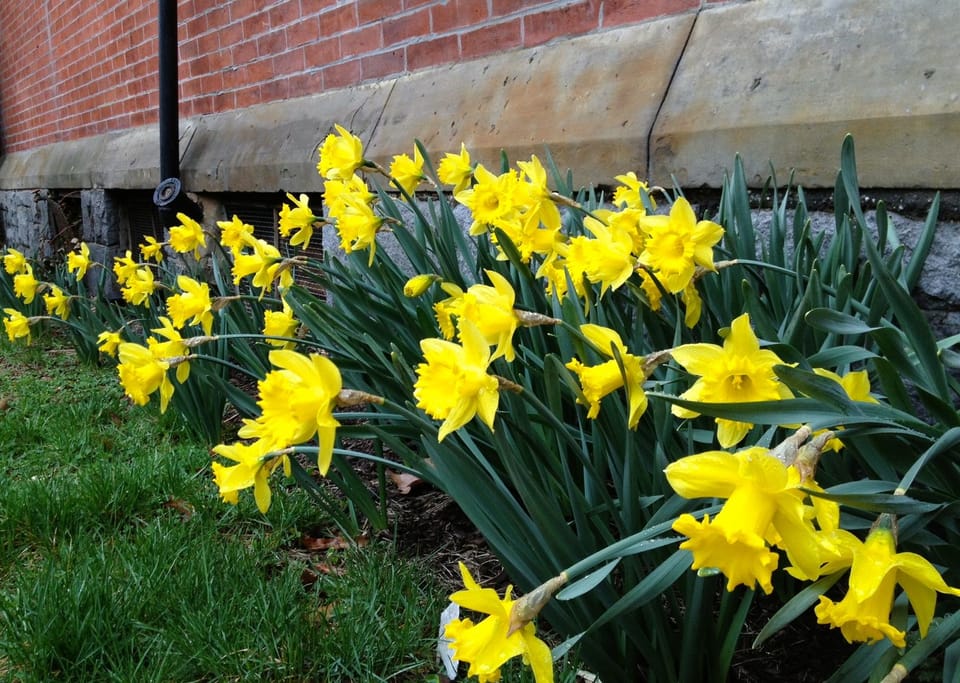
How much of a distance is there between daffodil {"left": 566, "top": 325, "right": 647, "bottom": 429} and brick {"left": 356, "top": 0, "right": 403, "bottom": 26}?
2.72 metres

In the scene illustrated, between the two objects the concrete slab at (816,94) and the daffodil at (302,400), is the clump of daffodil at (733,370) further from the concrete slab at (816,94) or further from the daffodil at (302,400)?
the concrete slab at (816,94)

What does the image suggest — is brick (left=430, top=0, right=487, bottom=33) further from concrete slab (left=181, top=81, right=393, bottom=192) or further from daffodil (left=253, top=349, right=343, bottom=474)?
daffodil (left=253, top=349, right=343, bottom=474)

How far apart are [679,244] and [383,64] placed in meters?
2.62

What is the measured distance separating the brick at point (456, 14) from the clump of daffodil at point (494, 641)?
8.68 ft

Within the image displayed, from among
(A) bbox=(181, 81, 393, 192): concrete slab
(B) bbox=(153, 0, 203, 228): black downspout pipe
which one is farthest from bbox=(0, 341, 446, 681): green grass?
(B) bbox=(153, 0, 203, 228): black downspout pipe

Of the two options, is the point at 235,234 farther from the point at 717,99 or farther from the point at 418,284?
the point at 717,99

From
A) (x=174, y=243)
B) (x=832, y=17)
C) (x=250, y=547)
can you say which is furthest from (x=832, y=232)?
(x=174, y=243)

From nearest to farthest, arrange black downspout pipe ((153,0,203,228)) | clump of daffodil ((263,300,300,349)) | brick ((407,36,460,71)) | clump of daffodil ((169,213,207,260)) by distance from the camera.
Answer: clump of daffodil ((263,300,300,349))
clump of daffodil ((169,213,207,260))
brick ((407,36,460,71))
black downspout pipe ((153,0,203,228))

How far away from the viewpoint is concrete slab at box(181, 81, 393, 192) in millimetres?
3455

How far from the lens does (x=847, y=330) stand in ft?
2.97

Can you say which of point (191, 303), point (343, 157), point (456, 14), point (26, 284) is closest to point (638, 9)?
point (456, 14)

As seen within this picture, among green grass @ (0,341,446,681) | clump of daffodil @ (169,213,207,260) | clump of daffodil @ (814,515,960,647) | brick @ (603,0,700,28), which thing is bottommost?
green grass @ (0,341,446,681)

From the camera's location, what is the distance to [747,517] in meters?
0.60

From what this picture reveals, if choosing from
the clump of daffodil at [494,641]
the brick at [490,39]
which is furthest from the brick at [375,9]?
the clump of daffodil at [494,641]
